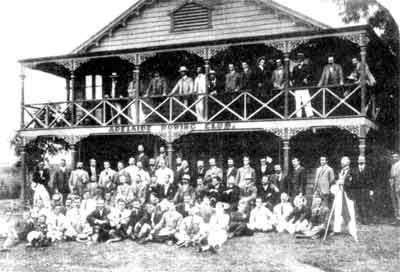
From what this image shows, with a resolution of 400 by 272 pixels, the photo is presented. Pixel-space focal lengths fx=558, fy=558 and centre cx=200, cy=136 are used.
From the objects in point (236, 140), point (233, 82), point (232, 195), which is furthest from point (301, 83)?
point (232, 195)

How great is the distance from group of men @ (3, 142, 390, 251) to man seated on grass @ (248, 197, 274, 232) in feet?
0.08

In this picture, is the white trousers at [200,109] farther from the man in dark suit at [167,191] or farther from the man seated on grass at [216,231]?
the man seated on grass at [216,231]

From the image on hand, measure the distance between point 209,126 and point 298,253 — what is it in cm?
608

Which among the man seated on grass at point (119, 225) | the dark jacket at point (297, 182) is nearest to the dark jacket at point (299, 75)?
the dark jacket at point (297, 182)

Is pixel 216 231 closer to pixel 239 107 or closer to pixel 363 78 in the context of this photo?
pixel 363 78

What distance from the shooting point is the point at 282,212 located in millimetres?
12891

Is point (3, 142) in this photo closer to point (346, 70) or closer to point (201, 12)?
point (201, 12)

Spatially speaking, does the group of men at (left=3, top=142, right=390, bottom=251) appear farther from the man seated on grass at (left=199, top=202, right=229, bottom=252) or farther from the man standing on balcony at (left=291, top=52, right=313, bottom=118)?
the man standing on balcony at (left=291, top=52, right=313, bottom=118)

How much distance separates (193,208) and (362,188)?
399 centimetres

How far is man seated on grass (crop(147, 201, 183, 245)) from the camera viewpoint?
12586mm

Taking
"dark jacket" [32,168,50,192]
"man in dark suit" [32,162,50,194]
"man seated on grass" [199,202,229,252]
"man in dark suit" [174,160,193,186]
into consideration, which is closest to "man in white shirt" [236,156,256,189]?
"man in dark suit" [174,160,193,186]

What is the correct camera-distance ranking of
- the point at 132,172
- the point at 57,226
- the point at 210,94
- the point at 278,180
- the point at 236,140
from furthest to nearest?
the point at 236,140 → the point at 210,94 → the point at 132,172 → the point at 278,180 → the point at 57,226

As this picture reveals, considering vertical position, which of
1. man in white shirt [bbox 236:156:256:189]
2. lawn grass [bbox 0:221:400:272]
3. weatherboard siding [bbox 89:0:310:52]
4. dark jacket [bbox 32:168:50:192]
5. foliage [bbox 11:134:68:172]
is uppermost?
weatherboard siding [bbox 89:0:310:52]

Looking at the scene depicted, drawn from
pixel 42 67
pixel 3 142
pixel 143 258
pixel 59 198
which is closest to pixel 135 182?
pixel 59 198
